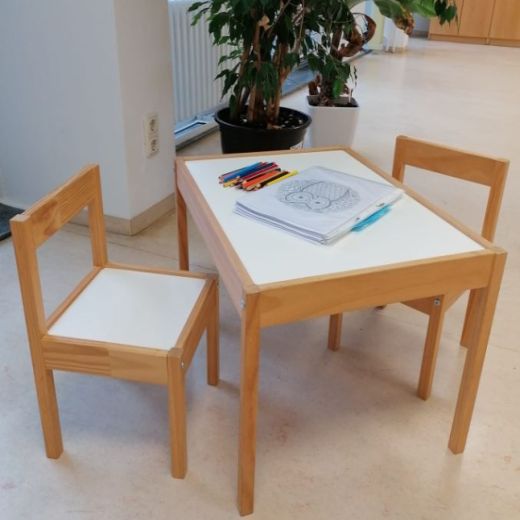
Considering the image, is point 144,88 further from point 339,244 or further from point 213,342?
point 339,244

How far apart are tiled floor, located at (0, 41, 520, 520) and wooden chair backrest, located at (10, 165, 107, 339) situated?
0.38 metres

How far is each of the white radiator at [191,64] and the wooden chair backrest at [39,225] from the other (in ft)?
6.21

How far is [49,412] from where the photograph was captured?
4.24 feet

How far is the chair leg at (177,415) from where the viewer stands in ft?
3.83

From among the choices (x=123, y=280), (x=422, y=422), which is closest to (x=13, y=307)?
(x=123, y=280)

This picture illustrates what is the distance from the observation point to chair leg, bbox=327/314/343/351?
1.72m

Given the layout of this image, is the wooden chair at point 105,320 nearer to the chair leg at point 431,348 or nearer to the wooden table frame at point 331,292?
the wooden table frame at point 331,292

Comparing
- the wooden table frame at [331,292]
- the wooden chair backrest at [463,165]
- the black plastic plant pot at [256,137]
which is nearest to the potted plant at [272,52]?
the black plastic plant pot at [256,137]

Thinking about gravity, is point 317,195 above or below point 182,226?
above

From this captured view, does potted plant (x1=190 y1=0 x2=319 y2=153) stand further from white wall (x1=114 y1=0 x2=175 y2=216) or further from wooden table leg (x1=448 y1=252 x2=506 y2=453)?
wooden table leg (x1=448 y1=252 x2=506 y2=453)

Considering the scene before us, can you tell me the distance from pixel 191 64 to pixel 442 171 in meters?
2.13

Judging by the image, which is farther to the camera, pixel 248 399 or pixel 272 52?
pixel 272 52

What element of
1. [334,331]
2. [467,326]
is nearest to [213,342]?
[334,331]

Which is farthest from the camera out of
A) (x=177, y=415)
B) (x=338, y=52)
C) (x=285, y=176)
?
(x=338, y=52)
